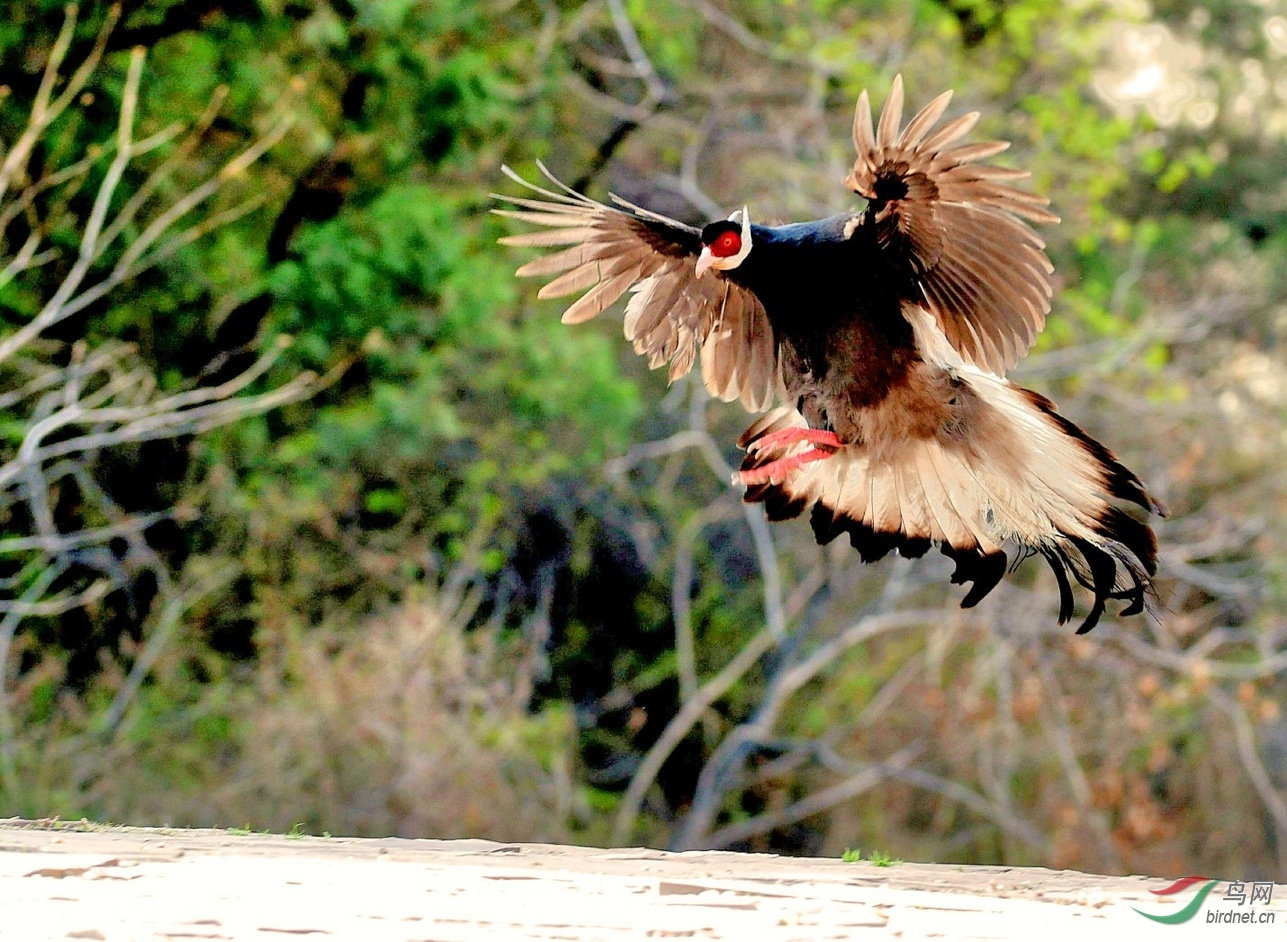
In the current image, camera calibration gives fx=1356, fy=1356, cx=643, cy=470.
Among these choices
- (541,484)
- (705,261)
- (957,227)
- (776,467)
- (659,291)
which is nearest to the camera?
(957,227)

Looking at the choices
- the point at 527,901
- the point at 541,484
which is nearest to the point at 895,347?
the point at 527,901

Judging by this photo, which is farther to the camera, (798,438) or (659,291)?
(659,291)

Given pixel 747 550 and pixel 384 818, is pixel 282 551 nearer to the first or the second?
pixel 384 818

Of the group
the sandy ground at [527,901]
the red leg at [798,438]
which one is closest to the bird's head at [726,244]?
the red leg at [798,438]

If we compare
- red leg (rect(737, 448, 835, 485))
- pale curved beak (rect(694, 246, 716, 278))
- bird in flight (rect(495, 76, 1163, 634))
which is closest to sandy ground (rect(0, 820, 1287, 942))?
bird in flight (rect(495, 76, 1163, 634))

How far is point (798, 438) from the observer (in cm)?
302

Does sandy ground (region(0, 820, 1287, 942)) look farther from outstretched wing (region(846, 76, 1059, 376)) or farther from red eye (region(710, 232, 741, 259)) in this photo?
red eye (region(710, 232, 741, 259))

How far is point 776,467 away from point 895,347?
37cm

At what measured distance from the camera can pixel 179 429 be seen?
626 centimetres

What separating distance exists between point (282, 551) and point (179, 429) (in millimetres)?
1328

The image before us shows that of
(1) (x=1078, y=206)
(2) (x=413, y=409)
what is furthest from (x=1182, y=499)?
(2) (x=413, y=409)

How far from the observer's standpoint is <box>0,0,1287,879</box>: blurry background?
6.52 m

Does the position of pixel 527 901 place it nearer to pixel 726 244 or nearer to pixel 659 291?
pixel 726 244

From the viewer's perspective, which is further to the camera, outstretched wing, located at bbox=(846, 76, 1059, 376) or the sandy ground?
outstretched wing, located at bbox=(846, 76, 1059, 376)
